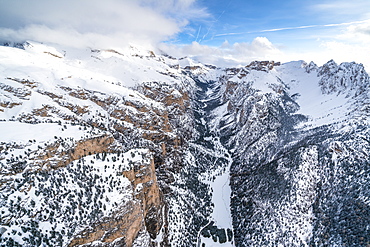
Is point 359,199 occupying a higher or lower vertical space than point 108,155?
lower

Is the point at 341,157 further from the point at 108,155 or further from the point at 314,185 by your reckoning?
the point at 108,155

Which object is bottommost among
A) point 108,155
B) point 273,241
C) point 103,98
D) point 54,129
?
point 273,241

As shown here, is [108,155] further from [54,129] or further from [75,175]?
[54,129]

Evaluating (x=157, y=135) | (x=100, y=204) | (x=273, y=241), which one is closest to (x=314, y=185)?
(x=273, y=241)

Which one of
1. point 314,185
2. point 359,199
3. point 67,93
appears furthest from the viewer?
point 67,93

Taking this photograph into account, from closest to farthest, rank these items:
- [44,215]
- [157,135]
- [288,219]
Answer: [44,215]
[288,219]
[157,135]

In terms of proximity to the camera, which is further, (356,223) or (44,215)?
(356,223)
